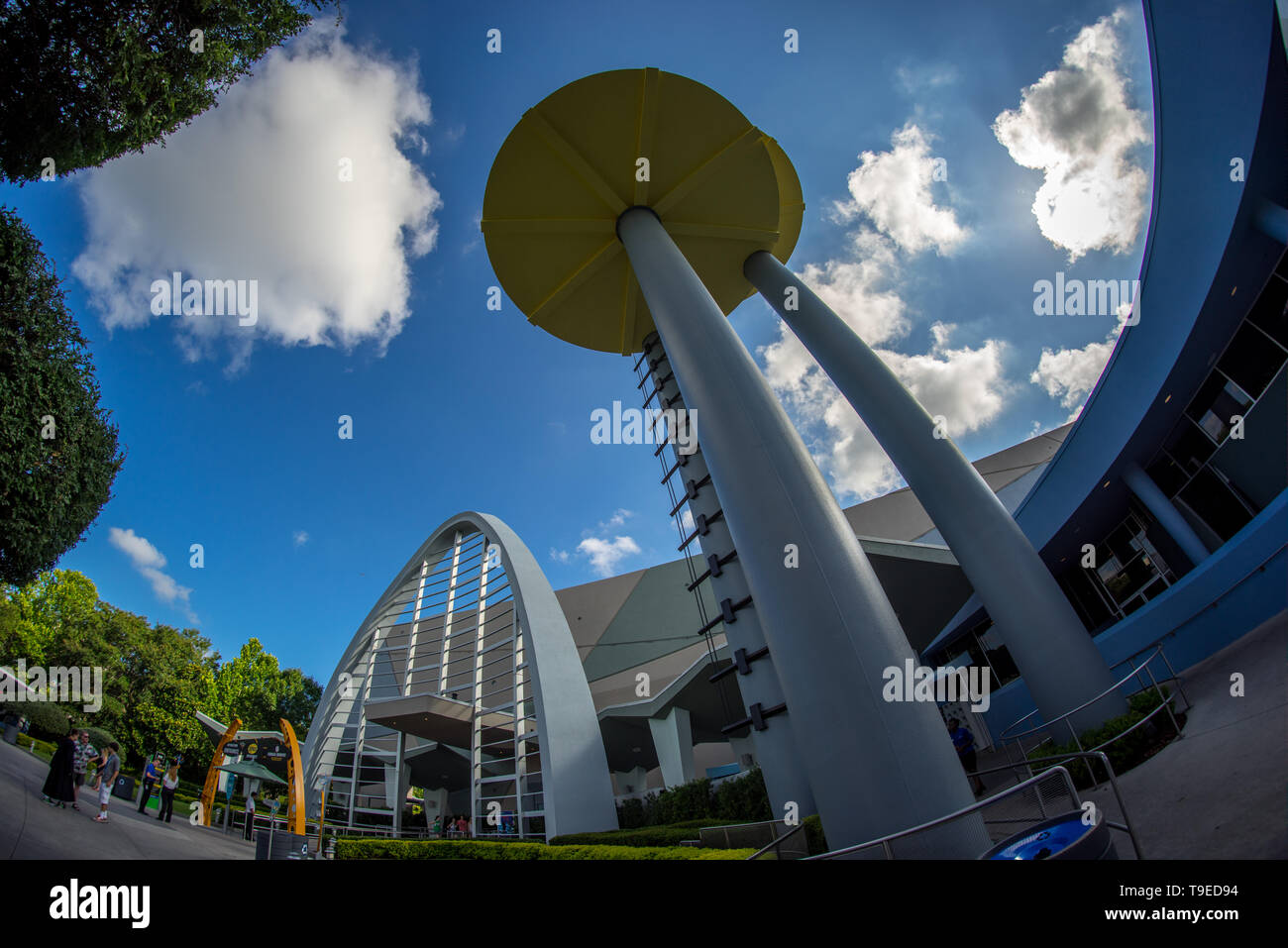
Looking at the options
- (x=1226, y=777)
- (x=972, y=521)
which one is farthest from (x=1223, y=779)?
(x=972, y=521)

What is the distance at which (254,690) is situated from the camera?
45312 millimetres

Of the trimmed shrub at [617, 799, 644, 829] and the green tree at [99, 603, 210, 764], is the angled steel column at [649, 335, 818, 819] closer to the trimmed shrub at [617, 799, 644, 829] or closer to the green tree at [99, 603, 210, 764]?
the trimmed shrub at [617, 799, 644, 829]

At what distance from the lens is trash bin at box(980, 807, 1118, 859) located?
279 cm

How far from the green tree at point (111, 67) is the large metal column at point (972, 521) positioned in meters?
12.0

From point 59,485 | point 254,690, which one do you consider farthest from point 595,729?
point 254,690

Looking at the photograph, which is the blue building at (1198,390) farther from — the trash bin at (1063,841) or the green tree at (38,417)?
the green tree at (38,417)

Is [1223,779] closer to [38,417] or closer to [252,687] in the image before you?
[38,417]

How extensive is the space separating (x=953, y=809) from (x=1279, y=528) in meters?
8.75

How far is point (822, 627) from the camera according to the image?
215 inches

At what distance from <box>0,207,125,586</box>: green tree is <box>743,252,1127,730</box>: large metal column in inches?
651

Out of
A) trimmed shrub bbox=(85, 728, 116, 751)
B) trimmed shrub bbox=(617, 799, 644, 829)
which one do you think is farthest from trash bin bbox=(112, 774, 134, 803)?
trimmed shrub bbox=(617, 799, 644, 829)

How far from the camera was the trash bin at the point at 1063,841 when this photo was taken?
9.17 feet

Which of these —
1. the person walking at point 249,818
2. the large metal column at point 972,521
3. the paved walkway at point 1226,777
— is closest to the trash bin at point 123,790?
the person walking at point 249,818

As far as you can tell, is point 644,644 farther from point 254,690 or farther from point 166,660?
point 254,690
